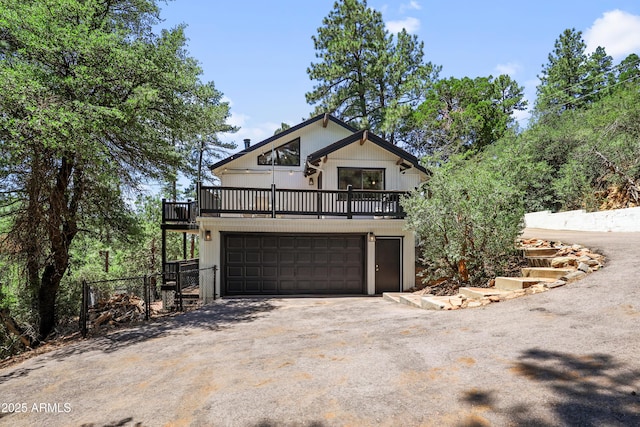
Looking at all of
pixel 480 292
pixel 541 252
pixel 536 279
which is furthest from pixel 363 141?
pixel 536 279

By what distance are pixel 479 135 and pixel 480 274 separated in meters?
20.6

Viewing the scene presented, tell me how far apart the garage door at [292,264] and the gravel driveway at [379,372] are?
550 cm

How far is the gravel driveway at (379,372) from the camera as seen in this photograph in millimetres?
3160

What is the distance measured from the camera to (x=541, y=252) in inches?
352

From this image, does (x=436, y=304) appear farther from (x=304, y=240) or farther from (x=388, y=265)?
(x=304, y=240)

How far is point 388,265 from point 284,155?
22.3 feet

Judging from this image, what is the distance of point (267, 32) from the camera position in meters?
12.6

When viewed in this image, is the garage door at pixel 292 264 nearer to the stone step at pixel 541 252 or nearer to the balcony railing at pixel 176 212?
the balcony railing at pixel 176 212

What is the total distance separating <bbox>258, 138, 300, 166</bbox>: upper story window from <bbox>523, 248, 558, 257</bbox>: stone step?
984 cm

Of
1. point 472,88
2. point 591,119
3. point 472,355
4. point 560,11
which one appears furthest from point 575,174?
point 472,355

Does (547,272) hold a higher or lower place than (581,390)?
higher

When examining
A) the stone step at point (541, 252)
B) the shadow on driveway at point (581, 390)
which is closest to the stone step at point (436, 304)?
the stone step at point (541, 252)

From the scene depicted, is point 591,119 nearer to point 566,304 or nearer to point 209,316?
point 566,304

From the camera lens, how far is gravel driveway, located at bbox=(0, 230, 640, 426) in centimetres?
316
